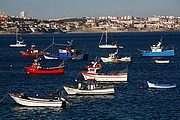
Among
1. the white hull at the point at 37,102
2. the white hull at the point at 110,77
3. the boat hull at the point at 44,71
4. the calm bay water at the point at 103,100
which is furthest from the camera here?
the boat hull at the point at 44,71

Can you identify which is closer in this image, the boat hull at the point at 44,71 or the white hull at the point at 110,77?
the white hull at the point at 110,77

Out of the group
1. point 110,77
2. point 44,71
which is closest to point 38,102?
point 110,77

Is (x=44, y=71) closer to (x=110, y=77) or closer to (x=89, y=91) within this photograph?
(x=110, y=77)

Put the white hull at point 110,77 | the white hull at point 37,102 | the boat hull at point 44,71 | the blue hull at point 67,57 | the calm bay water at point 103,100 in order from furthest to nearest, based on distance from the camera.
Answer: the blue hull at point 67,57 → the boat hull at point 44,71 → the white hull at point 110,77 → the white hull at point 37,102 → the calm bay water at point 103,100

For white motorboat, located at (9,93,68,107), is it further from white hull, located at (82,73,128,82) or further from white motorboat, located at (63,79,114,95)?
white hull, located at (82,73,128,82)

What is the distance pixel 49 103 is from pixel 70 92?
778 cm

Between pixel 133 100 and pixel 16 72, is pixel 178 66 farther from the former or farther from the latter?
pixel 133 100

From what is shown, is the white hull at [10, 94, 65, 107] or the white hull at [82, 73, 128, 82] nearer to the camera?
the white hull at [10, 94, 65, 107]

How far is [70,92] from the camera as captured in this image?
60062 millimetres

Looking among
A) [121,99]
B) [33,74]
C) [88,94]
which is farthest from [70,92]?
[33,74]

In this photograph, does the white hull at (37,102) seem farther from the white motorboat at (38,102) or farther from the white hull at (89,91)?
the white hull at (89,91)

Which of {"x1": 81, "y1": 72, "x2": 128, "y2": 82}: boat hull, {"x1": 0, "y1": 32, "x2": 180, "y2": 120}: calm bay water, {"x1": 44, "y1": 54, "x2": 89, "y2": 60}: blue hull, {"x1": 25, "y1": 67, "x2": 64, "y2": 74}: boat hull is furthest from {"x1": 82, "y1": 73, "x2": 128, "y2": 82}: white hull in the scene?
{"x1": 44, "y1": 54, "x2": 89, "y2": 60}: blue hull

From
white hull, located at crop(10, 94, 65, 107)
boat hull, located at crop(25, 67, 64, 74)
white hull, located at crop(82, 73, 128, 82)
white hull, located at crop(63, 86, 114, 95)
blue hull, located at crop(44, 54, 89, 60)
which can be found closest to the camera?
white hull, located at crop(10, 94, 65, 107)

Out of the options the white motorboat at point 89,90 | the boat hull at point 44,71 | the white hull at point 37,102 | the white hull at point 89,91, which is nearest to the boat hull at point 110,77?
the white hull at point 89,91
